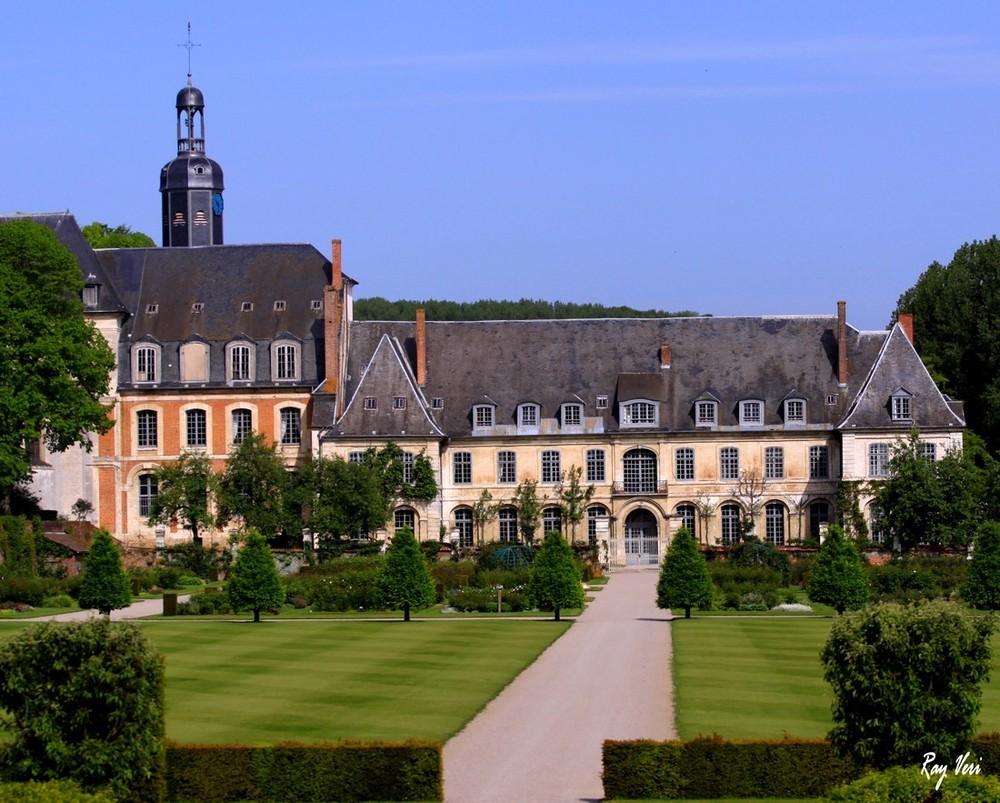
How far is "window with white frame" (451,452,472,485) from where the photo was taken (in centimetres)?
6775

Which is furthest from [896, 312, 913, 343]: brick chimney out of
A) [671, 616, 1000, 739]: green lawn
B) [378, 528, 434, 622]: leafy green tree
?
[671, 616, 1000, 739]: green lawn

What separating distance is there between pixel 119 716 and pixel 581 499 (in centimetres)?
4896

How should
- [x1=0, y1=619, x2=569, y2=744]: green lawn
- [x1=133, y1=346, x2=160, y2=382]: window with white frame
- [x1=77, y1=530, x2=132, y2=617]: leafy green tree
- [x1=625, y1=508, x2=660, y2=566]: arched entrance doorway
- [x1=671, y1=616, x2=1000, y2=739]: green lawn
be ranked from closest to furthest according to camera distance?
[x1=671, y1=616, x2=1000, y2=739]: green lawn → [x1=0, y1=619, x2=569, y2=744]: green lawn → [x1=77, y1=530, x2=132, y2=617]: leafy green tree → [x1=625, y1=508, x2=660, y2=566]: arched entrance doorway → [x1=133, y1=346, x2=160, y2=382]: window with white frame

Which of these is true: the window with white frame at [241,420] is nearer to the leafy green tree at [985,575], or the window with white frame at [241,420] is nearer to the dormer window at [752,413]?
the dormer window at [752,413]

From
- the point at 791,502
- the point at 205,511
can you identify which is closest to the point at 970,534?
the point at 791,502

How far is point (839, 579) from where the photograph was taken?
41.9 metres

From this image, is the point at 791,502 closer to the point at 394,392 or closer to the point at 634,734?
the point at 394,392

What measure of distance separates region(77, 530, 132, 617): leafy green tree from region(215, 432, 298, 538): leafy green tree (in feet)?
62.7

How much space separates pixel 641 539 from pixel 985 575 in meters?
24.6

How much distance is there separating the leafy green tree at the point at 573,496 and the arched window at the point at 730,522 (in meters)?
4.81

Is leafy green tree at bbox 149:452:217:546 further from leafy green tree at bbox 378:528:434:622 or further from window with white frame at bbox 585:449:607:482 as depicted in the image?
leafy green tree at bbox 378:528:434:622

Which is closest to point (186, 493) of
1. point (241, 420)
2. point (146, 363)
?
point (241, 420)

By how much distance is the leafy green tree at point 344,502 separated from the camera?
62062 millimetres

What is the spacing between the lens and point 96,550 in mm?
43156
